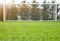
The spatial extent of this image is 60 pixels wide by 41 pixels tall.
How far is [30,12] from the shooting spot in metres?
8.70

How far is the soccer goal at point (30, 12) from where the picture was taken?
8.64 m

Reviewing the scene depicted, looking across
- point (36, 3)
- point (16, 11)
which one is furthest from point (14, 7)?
point (36, 3)

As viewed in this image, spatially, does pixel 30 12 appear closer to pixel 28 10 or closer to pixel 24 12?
pixel 28 10

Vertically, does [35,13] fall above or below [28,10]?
below

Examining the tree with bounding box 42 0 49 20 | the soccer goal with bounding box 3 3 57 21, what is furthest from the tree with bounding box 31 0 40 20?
the tree with bounding box 42 0 49 20

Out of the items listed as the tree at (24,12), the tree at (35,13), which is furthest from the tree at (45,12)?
the tree at (24,12)

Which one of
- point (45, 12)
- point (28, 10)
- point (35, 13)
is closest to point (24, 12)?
point (28, 10)

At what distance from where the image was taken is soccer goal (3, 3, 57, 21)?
864cm

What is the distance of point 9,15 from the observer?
864 centimetres

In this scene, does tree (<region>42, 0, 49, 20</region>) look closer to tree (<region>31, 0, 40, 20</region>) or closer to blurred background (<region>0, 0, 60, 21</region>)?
blurred background (<region>0, 0, 60, 21</region>)

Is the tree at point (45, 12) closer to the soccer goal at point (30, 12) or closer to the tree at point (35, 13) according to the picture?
the soccer goal at point (30, 12)

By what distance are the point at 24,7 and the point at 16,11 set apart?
1.33ft

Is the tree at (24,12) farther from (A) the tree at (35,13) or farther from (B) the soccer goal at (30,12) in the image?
(A) the tree at (35,13)

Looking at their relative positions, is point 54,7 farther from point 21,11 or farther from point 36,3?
point 21,11
